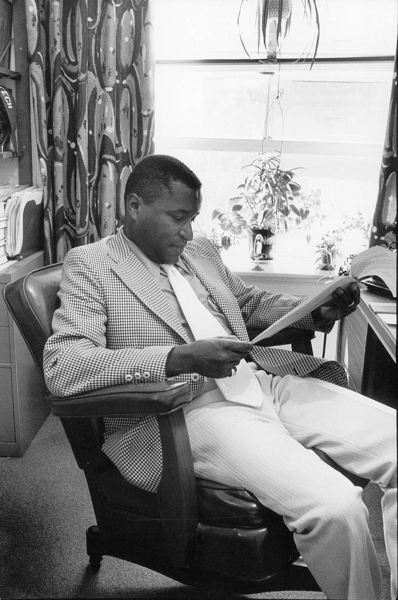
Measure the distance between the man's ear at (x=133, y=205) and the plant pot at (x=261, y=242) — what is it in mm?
1208

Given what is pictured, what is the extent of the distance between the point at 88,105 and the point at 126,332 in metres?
1.40

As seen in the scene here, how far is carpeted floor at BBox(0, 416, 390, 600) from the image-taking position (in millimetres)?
1463

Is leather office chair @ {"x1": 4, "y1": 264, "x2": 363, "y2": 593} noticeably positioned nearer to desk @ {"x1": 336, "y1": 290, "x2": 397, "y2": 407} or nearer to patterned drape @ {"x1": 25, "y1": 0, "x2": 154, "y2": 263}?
desk @ {"x1": 336, "y1": 290, "x2": 397, "y2": 407}

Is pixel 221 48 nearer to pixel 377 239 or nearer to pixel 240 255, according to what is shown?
pixel 240 255

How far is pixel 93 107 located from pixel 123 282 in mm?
1282

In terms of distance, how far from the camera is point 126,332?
1348 mm

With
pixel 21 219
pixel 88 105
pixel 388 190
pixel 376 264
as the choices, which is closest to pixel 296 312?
pixel 376 264

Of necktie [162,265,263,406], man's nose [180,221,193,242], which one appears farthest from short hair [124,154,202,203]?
necktie [162,265,263,406]

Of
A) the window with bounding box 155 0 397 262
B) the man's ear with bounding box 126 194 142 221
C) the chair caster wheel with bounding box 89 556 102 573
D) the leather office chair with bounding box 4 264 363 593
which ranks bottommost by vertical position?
the chair caster wheel with bounding box 89 556 102 573

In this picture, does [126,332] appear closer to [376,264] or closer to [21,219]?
[376,264]

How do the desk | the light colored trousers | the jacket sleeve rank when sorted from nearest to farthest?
the light colored trousers, the jacket sleeve, the desk

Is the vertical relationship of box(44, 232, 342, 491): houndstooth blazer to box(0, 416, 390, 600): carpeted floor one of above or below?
above

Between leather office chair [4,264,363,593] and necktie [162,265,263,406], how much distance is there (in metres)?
0.24

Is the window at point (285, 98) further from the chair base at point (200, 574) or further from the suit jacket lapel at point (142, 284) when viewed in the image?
the chair base at point (200, 574)
